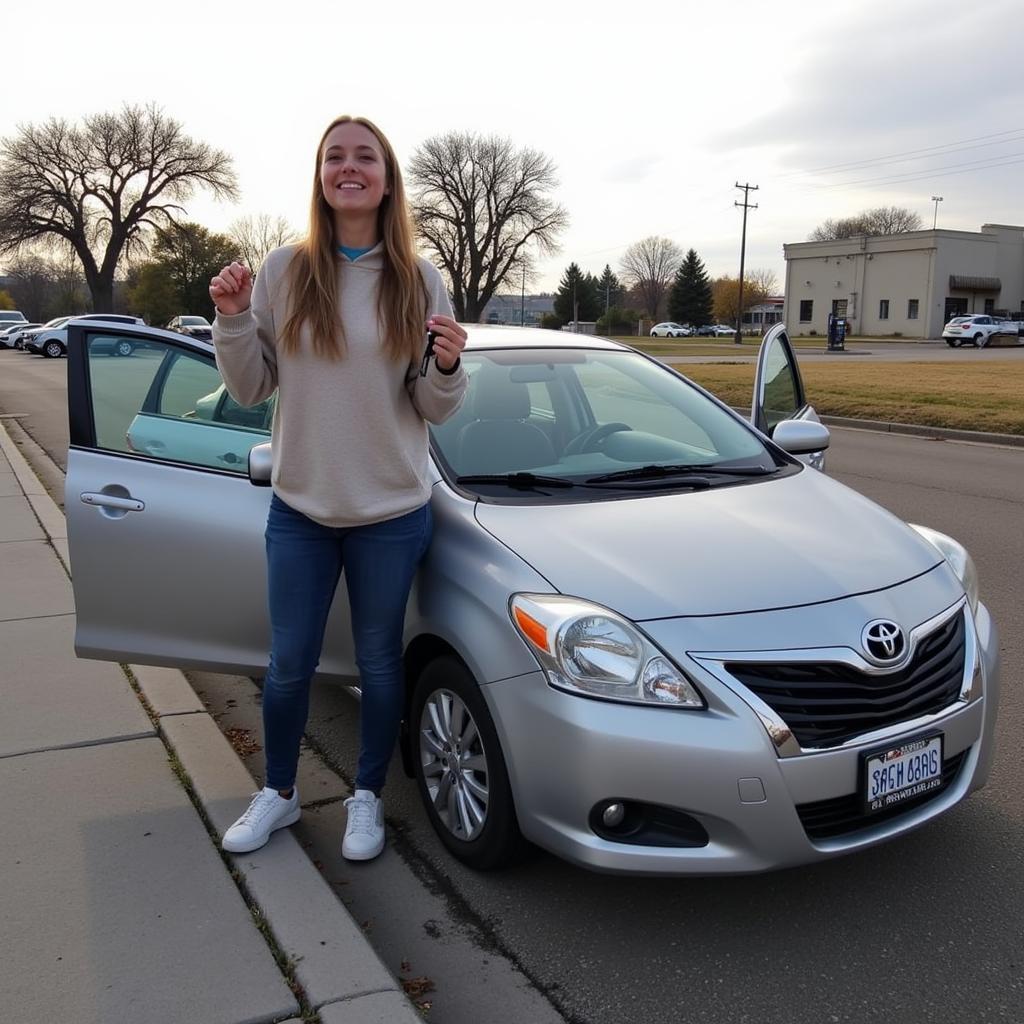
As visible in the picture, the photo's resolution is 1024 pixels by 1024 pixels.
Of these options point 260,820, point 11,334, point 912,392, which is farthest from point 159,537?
point 11,334

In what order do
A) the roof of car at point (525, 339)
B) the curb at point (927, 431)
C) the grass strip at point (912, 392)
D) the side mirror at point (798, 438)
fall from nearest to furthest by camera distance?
the side mirror at point (798, 438), the roof of car at point (525, 339), the curb at point (927, 431), the grass strip at point (912, 392)

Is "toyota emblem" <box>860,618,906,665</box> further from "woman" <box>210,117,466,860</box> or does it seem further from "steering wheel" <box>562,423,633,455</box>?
"steering wheel" <box>562,423,633,455</box>

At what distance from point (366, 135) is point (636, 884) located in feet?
7.36

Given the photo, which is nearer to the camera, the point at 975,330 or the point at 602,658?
the point at 602,658

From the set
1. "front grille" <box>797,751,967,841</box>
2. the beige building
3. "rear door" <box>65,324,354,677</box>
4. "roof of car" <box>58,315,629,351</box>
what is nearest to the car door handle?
"rear door" <box>65,324,354,677</box>

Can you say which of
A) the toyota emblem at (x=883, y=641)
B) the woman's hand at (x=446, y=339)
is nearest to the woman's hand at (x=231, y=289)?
the woman's hand at (x=446, y=339)

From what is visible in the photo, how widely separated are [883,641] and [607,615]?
699mm

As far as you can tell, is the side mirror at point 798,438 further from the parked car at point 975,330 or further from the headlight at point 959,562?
the parked car at point 975,330

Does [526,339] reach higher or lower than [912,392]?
higher

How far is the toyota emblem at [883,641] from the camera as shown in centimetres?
259

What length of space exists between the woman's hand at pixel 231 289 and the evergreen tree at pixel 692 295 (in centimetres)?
9408

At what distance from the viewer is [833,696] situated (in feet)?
8.31

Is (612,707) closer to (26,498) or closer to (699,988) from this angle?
(699,988)

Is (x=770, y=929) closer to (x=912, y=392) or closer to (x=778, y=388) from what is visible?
(x=778, y=388)
